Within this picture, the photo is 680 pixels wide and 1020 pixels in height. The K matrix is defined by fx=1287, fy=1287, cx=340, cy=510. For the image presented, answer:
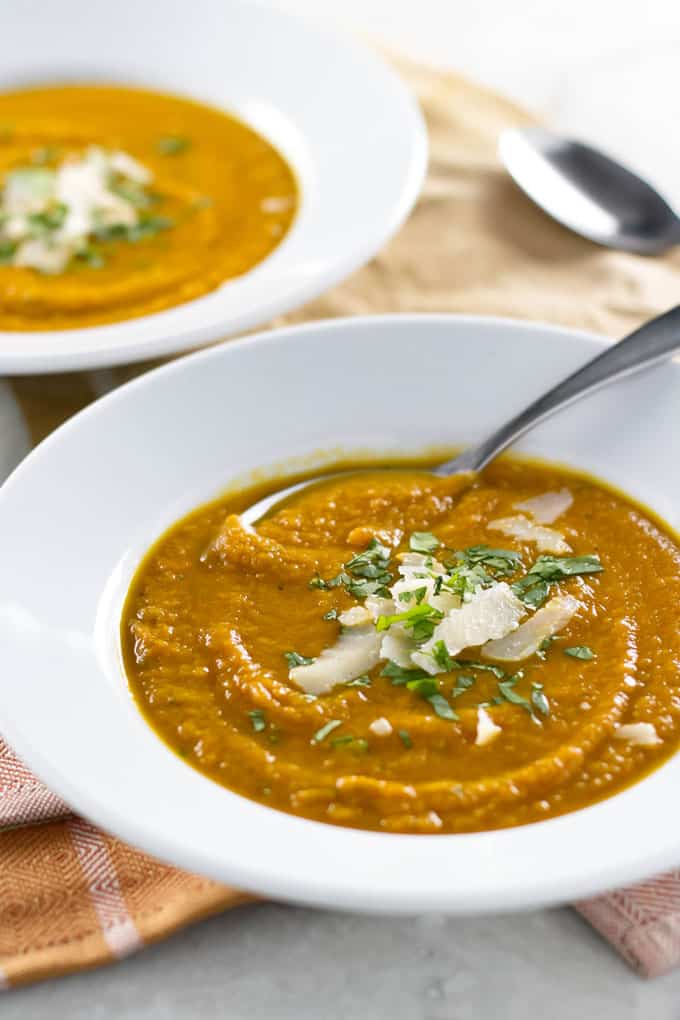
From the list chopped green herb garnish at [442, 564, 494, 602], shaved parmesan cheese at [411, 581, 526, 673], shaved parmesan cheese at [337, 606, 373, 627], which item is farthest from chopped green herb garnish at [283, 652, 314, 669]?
chopped green herb garnish at [442, 564, 494, 602]

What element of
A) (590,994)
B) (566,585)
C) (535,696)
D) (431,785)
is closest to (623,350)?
Result: (566,585)

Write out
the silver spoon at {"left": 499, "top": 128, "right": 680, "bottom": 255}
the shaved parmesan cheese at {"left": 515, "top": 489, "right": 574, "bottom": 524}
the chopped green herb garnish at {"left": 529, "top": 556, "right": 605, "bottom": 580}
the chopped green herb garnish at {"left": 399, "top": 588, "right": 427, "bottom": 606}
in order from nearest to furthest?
1. the chopped green herb garnish at {"left": 399, "top": 588, "right": 427, "bottom": 606}
2. the chopped green herb garnish at {"left": 529, "top": 556, "right": 605, "bottom": 580}
3. the shaved parmesan cheese at {"left": 515, "top": 489, "right": 574, "bottom": 524}
4. the silver spoon at {"left": 499, "top": 128, "right": 680, "bottom": 255}

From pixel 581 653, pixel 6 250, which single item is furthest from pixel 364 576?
pixel 6 250

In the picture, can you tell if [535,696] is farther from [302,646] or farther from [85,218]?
[85,218]

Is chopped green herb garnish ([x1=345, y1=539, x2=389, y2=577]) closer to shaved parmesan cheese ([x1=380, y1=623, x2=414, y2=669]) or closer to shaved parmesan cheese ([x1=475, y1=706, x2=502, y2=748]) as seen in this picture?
shaved parmesan cheese ([x1=380, y1=623, x2=414, y2=669])

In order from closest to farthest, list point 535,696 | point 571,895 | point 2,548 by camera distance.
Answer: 1. point 571,895
2. point 535,696
3. point 2,548

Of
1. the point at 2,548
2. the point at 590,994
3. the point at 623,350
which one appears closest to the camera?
the point at 590,994
